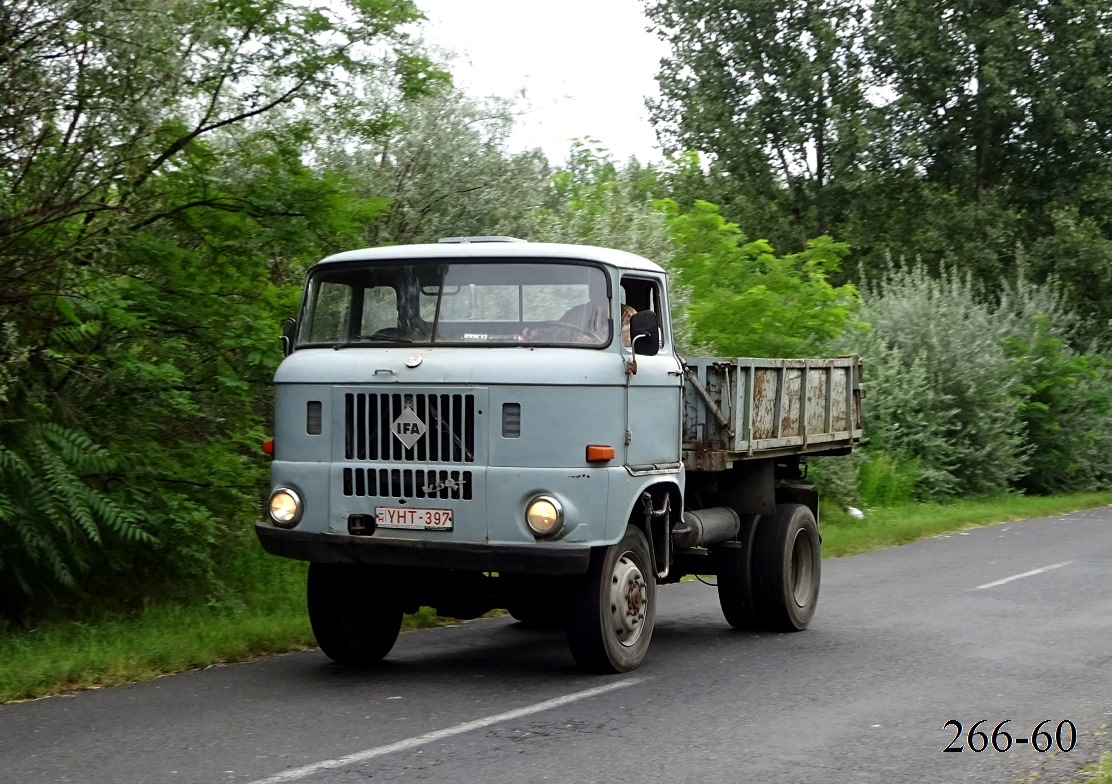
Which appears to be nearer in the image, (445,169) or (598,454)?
(598,454)

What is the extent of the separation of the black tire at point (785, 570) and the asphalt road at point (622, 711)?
285mm

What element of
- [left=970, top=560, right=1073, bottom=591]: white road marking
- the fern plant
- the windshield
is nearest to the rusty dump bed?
the windshield

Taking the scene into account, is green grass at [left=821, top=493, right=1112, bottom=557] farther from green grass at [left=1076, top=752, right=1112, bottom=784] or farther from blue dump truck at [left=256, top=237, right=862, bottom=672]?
green grass at [left=1076, top=752, right=1112, bottom=784]

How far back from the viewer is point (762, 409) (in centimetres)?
1098

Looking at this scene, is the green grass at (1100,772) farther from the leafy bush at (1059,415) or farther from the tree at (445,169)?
the leafy bush at (1059,415)

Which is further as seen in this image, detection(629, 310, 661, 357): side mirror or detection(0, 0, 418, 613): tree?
detection(0, 0, 418, 613): tree

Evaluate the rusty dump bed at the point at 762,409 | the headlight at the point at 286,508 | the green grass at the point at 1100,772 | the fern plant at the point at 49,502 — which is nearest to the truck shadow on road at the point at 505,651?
the headlight at the point at 286,508

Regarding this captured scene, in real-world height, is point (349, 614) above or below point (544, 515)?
below

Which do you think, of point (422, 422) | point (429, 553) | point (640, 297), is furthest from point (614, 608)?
point (640, 297)

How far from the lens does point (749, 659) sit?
32.4 feet

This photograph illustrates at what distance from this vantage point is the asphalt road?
6.54m

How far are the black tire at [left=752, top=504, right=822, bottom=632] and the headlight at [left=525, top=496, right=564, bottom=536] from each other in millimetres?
3357

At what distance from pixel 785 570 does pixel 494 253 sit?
383cm

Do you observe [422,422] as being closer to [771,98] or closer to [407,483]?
[407,483]
